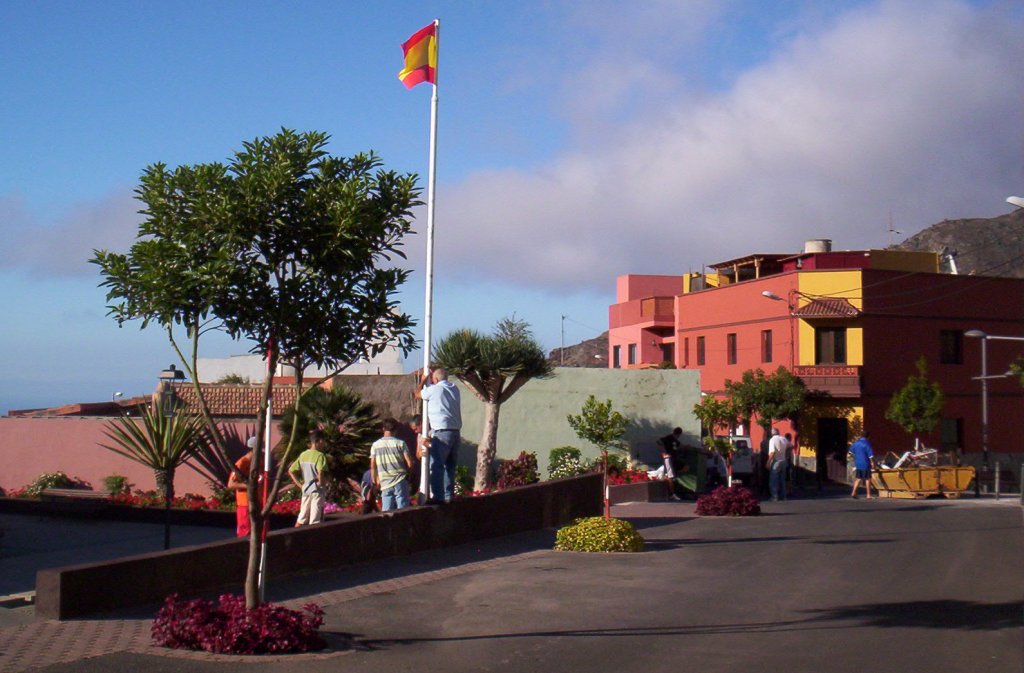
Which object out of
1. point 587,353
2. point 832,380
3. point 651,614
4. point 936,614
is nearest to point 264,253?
point 651,614

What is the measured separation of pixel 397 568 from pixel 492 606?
8.21 feet

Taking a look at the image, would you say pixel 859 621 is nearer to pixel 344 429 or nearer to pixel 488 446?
pixel 344 429

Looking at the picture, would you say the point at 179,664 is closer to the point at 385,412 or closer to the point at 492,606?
the point at 492,606

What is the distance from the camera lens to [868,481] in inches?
1113

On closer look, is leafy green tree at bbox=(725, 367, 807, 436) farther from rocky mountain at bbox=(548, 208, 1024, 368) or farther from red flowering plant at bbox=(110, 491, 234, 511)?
rocky mountain at bbox=(548, 208, 1024, 368)

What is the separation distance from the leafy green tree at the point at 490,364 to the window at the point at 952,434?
72.1 feet

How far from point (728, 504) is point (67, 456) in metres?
16.8

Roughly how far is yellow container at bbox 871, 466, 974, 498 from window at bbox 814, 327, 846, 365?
12.9 m

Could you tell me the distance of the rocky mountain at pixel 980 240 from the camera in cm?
9562

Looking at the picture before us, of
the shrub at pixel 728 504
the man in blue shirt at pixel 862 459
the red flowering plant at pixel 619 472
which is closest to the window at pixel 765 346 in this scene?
the man in blue shirt at pixel 862 459

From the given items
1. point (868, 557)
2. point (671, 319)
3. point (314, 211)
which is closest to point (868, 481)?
point (868, 557)

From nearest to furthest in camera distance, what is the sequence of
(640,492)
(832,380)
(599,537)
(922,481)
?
(599,537) < (640,492) < (922,481) < (832,380)

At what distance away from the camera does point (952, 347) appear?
4206 centimetres

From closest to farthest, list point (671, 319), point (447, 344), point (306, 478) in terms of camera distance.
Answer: point (306, 478)
point (447, 344)
point (671, 319)
